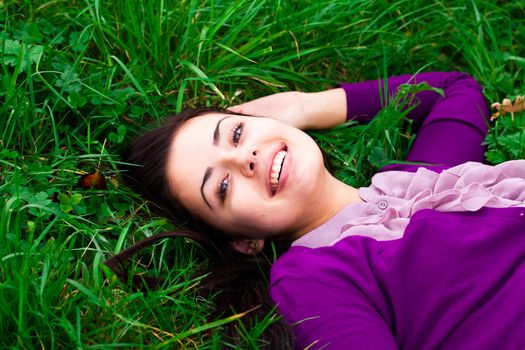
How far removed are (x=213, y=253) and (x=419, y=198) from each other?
0.87 meters

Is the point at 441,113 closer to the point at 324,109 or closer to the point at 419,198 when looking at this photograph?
the point at 324,109

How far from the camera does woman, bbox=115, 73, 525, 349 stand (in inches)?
100

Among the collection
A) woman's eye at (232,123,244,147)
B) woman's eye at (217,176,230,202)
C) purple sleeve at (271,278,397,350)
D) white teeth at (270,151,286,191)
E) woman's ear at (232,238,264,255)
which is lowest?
woman's ear at (232,238,264,255)

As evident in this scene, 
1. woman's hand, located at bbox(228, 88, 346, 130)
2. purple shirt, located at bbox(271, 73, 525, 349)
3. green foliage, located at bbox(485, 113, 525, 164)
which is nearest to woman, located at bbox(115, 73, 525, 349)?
purple shirt, located at bbox(271, 73, 525, 349)

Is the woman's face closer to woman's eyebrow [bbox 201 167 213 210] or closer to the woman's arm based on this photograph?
woman's eyebrow [bbox 201 167 213 210]

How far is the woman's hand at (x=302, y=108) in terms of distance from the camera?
11.5ft

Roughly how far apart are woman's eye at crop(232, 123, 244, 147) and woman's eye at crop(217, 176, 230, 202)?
159 millimetres

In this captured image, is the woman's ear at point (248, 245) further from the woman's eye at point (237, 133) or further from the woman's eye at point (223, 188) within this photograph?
the woman's eye at point (237, 133)

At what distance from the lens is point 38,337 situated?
89.5 inches

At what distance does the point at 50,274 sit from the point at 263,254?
91 cm

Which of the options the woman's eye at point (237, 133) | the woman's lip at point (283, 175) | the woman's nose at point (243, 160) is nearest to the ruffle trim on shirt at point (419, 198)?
the woman's lip at point (283, 175)

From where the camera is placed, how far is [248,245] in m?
3.04

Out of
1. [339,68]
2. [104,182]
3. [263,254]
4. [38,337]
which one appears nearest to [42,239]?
[104,182]

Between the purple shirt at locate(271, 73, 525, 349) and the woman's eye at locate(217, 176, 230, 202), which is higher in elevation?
the woman's eye at locate(217, 176, 230, 202)
